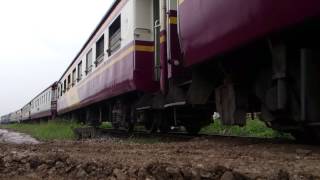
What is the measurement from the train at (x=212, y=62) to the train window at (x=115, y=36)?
0.03 metres

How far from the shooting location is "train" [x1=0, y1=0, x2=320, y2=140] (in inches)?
190

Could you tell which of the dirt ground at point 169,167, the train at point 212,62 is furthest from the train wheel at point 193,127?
the dirt ground at point 169,167

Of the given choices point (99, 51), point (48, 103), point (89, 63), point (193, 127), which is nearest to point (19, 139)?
point (99, 51)

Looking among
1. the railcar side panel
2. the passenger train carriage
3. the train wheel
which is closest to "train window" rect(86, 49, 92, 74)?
the train wheel

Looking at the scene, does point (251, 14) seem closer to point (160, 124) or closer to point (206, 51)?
point (206, 51)

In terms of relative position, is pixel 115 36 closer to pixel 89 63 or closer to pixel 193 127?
pixel 193 127

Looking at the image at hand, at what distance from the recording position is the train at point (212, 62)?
4832mm

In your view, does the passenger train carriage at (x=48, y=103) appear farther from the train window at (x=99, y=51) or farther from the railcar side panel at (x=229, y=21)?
the railcar side panel at (x=229, y=21)

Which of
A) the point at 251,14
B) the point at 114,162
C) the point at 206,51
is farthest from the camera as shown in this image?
the point at 206,51

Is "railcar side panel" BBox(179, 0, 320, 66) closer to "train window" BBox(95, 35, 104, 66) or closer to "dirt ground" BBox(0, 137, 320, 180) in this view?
"dirt ground" BBox(0, 137, 320, 180)

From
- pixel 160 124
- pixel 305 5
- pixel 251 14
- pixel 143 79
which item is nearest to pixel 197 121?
pixel 160 124

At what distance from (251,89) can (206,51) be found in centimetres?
85

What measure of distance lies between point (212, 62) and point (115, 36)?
4.90m

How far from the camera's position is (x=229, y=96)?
648 centimetres
